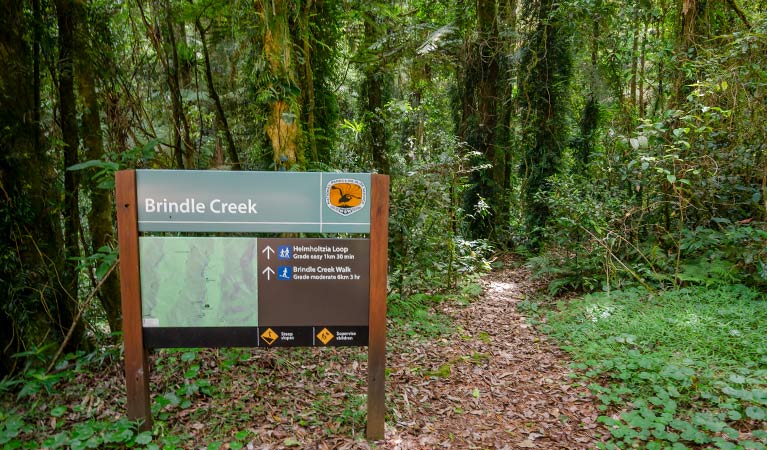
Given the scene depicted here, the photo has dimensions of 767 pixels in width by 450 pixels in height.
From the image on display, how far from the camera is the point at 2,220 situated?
352 cm

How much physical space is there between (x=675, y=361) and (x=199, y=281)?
460cm

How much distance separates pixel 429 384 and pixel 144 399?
2669 mm

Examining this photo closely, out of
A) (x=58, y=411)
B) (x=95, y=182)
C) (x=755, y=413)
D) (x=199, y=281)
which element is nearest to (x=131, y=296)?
(x=199, y=281)

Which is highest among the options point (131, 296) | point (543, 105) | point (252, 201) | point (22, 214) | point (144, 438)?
point (543, 105)

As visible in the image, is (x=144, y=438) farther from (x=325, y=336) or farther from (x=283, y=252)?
(x=283, y=252)

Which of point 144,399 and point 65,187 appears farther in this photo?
point 65,187

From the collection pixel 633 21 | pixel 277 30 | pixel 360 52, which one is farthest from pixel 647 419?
pixel 633 21

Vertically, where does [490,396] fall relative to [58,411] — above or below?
below

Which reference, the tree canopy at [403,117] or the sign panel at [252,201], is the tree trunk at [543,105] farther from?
the sign panel at [252,201]

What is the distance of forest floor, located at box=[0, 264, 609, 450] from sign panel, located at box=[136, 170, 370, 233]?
159 centimetres

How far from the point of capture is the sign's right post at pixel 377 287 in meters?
3.20

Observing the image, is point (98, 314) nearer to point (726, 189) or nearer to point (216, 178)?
point (216, 178)

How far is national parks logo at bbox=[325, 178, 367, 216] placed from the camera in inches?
124

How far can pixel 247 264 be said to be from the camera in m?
3.19
